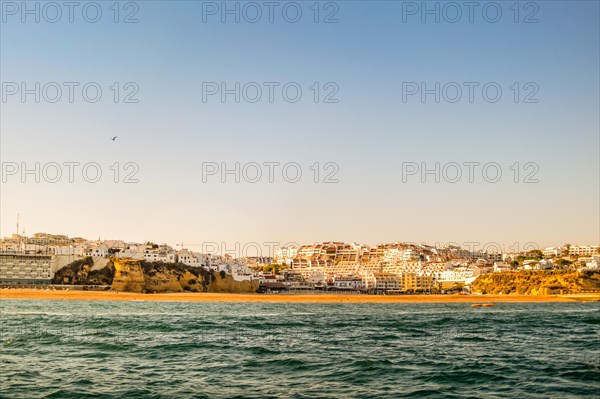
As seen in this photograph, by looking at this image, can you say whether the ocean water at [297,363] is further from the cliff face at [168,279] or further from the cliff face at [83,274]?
the cliff face at [83,274]

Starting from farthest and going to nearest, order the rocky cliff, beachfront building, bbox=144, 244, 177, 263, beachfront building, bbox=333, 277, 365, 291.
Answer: beachfront building, bbox=333, 277, 365, 291 → beachfront building, bbox=144, 244, 177, 263 → the rocky cliff

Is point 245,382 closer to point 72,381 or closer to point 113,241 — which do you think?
point 72,381

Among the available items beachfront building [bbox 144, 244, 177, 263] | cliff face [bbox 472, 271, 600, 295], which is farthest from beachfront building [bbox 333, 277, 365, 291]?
beachfront building [bbox 144, 244, 177, 263]

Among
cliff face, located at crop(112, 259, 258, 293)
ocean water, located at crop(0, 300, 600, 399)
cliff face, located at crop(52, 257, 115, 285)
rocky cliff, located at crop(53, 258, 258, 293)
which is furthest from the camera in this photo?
cliff face, located at crop(52, 257, 115, 285)

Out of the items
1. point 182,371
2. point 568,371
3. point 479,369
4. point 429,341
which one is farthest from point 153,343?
point 568,371

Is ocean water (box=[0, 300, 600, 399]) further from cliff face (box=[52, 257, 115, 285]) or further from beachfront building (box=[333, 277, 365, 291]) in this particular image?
beachfront building (box=[333, 277, 365, 291])

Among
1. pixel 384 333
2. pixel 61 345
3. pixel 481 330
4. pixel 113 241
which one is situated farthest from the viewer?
pixel 113 241

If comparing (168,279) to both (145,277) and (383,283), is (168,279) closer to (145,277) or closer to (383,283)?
(145,277)
